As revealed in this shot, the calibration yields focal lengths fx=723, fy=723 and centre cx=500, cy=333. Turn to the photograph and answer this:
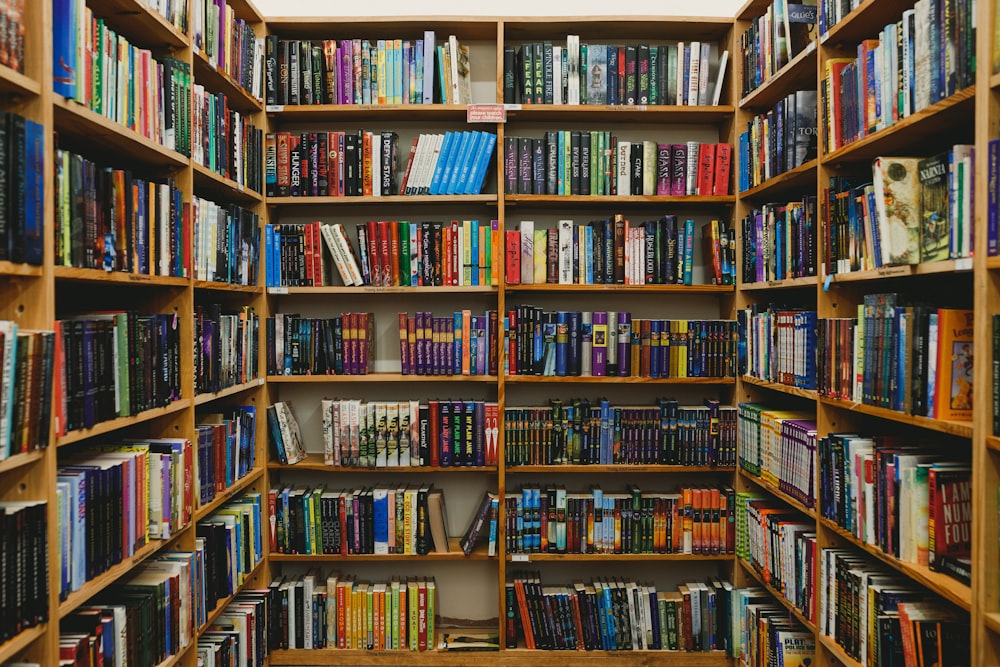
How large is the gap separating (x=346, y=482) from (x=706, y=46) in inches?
94.7

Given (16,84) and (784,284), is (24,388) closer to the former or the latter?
(16,84)

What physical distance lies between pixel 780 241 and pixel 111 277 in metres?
2.10

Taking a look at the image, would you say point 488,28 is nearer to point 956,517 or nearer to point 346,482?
point 346,482

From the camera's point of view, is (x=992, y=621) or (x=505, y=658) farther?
(x=505, y=658)

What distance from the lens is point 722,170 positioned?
9.81 ft

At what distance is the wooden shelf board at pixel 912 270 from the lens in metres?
1.54

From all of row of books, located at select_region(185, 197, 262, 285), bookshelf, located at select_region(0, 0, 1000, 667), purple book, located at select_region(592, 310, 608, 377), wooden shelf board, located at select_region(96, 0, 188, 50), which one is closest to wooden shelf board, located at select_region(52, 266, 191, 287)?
bookshelf, located at select_region(0, 0, 1000, 667)

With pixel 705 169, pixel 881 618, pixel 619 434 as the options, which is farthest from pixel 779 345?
pixel 881 618

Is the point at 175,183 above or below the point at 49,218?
above

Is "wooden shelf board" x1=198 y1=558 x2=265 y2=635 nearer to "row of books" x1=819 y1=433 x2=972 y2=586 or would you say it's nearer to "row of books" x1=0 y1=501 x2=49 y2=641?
"row of books" x1=0 y1=501 x2=49 y2=641

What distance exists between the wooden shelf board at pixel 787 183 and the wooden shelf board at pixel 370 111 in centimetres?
120

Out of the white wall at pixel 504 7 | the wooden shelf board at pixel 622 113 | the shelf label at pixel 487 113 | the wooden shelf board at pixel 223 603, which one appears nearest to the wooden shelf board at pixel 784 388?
the wooden shelf board at pixel 622 113

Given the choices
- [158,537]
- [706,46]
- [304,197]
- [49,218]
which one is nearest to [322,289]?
[304,197]

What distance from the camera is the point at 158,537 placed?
200 centimetres
